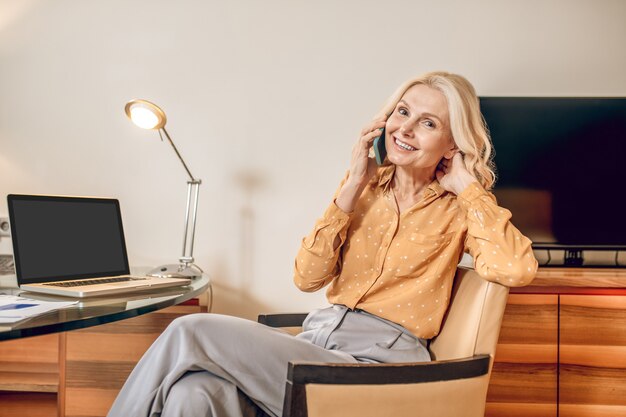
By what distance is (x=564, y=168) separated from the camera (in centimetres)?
228

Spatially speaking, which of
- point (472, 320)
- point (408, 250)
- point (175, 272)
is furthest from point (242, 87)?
point (472, 320)

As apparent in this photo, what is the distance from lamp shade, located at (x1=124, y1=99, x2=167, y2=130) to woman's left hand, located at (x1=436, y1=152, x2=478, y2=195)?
1.11 m

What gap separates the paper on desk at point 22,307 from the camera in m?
1.09

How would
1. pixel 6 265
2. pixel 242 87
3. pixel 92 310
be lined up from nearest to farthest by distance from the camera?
1. pixel 92 310
2. pixel 6 265
3. pixel 242 87

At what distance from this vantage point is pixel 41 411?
196 centimetres

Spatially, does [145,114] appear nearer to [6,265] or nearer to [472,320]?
[6,265]

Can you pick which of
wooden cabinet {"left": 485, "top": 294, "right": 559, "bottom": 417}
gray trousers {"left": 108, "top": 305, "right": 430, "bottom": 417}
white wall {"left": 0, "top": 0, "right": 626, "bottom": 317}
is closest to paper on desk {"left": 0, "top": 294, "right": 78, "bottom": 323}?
gray trousers {"left": 108, "top": 305, "right": 430, "bottom": 417}

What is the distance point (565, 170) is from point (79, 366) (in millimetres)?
2083

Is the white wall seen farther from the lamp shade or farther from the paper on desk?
the paper on desk

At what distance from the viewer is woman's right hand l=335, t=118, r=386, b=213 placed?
5.09 ft

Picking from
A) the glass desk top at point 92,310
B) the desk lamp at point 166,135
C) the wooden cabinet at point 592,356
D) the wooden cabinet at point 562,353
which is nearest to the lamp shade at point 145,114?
the desk lamp at point 166,135

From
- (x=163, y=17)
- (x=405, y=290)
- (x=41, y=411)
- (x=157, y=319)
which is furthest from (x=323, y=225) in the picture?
(x=163, y=17)

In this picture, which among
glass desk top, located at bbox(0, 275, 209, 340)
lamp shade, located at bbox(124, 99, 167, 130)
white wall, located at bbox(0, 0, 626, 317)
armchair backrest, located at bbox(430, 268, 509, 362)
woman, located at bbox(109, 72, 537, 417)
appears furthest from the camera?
white wall, located at bbox(0, 0, 626, 317)

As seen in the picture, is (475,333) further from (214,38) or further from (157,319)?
(214,38)
